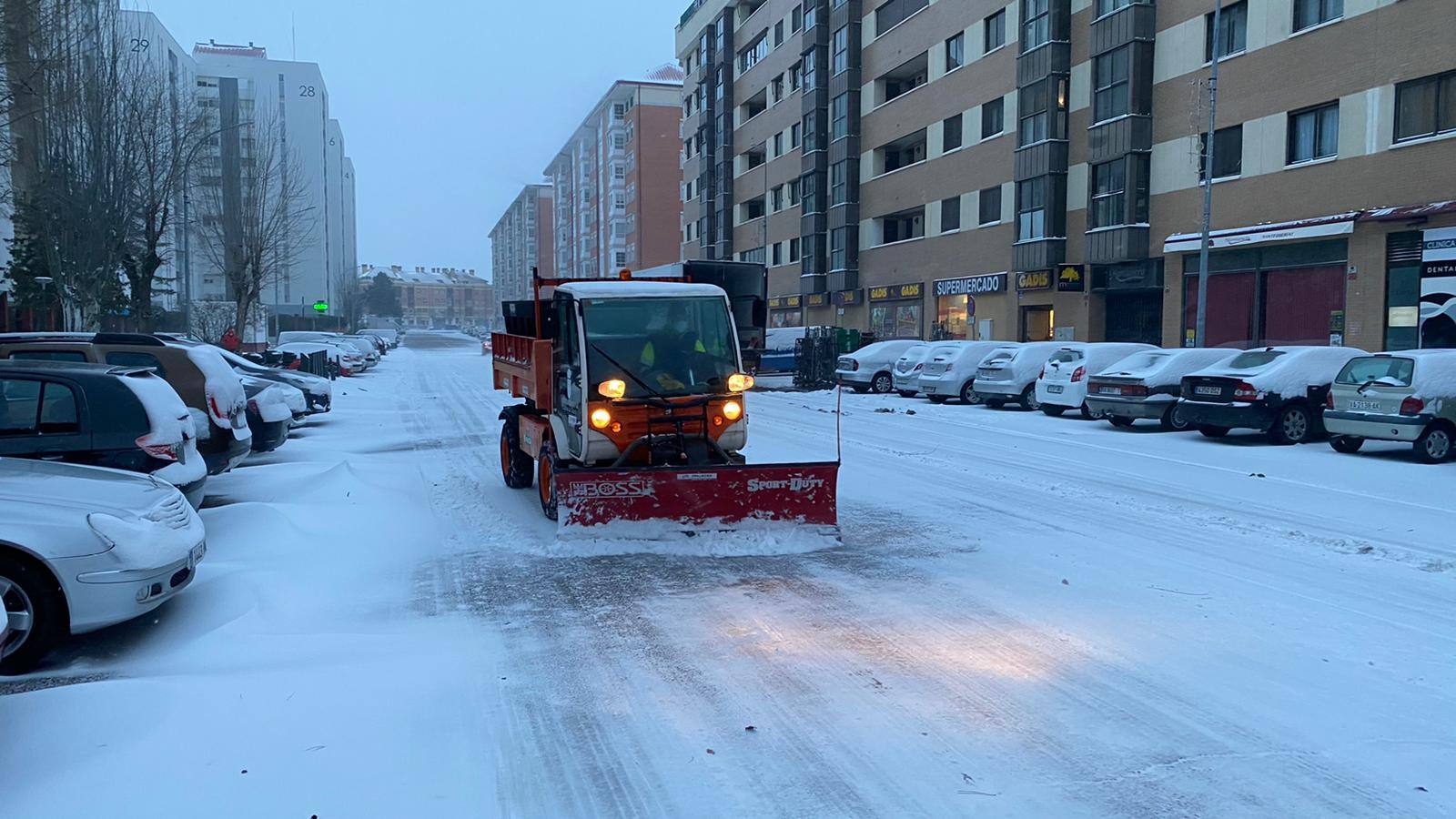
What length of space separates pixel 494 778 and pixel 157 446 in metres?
5.09

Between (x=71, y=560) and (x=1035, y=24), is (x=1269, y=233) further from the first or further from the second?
(x=71, y=560)

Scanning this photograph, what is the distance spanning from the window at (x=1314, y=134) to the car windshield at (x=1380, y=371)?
1235 cm

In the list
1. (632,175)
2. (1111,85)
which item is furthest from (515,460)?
(632,175)

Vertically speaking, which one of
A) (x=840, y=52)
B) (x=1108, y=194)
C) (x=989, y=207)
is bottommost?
(x=1108, y=194)

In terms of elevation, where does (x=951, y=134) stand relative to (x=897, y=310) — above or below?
above

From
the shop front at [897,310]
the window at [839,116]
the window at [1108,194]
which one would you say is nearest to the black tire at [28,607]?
the window at [1108,194]

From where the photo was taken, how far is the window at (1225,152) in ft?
92.0

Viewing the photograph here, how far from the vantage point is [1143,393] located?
730 inches

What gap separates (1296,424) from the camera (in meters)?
16.4

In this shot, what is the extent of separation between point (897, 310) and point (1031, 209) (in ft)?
36.5

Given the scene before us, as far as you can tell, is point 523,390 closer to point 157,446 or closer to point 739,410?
point 739,410

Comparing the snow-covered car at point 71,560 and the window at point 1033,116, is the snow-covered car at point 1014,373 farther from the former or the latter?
the snow-covered car at point 71,560

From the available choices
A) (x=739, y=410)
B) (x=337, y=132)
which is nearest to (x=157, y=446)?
(x=739, y=410)

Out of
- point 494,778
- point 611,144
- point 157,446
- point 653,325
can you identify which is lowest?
point 494,778
